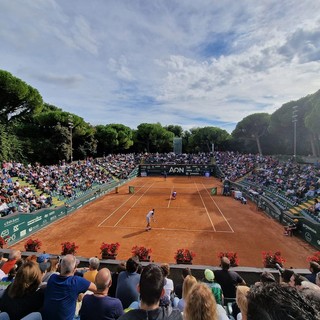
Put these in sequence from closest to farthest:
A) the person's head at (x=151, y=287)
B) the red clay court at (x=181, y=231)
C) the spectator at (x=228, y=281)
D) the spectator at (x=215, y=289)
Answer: the person's head at (x=151, y=287)
the spectator at (x=215, y=289)
the spectator at (x=228, y=281)
the red clay court at (x=181, y=231)

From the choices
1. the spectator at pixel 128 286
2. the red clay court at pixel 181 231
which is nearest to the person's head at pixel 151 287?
the spectator at pixel 128 286

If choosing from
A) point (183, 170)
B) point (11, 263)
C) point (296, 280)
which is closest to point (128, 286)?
point (296, 280)

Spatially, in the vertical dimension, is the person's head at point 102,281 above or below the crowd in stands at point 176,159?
above

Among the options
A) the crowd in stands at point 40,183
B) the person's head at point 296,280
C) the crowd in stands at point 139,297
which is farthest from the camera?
the crowd in stands at point 40,183

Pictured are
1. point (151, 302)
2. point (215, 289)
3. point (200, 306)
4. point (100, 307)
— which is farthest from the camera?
point (215, 289)

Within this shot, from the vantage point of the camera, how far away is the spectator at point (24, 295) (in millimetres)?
3490

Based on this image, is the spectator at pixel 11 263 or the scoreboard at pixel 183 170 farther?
the scoreboard at pixel 183 170

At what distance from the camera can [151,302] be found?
2713mm

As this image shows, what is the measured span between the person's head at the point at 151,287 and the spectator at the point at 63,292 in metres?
1.62

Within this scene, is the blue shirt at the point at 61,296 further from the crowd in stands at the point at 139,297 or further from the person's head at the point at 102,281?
the person's head at the point at 102,281

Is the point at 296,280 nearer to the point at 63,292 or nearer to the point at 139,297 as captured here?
the point at 139,297

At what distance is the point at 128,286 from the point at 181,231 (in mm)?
12904

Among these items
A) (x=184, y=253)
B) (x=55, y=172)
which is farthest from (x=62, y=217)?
(x=184, y=253)

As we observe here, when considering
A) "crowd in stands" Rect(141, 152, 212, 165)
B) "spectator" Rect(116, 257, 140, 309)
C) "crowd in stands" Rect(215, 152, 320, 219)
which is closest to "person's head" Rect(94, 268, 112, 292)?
"spectator" Rect(116, 257, 140, 309)
